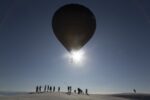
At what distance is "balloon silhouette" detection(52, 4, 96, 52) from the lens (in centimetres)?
2684

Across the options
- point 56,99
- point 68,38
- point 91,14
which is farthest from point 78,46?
point 56,99

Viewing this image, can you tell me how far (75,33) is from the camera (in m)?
27.4

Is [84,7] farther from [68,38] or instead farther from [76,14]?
[68,38]

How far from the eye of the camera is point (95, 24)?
28219 millimetres

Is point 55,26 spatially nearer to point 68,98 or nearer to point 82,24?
point 82,24

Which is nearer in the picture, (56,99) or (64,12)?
(64,12)

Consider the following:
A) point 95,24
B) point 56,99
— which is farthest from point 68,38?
point 56,99

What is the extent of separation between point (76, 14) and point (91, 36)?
268cm

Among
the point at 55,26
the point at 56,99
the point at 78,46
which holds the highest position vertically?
the point at 55,26

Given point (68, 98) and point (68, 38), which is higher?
point (68, 38)

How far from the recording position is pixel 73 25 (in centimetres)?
2748

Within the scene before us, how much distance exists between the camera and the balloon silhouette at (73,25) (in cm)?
2684

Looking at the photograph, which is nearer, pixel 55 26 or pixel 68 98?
pixel 55 26

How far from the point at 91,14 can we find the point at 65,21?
7.69ft
